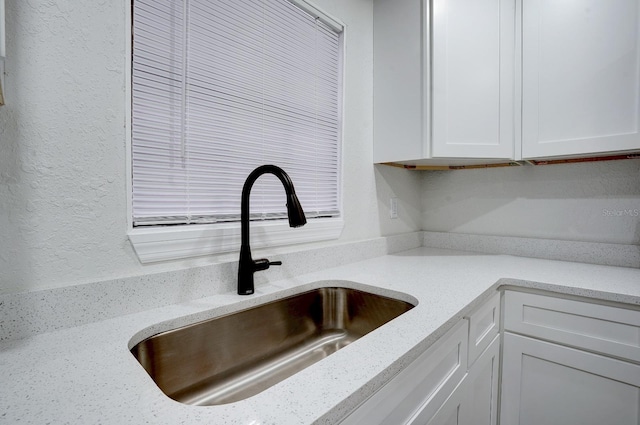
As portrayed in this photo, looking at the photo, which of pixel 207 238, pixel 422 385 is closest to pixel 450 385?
pixel 422 385

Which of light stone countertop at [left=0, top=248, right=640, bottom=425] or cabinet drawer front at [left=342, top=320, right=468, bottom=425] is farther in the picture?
cabinet drawer front at [left=342, top=320, right=468, bottom=425]

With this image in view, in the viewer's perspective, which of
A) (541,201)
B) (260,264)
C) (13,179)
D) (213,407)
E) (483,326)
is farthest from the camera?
(541,201)

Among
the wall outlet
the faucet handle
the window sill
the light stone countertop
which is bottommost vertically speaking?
the light stone countertop

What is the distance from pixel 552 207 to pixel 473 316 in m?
0.96

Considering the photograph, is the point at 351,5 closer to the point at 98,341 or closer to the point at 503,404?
the point at 98,341

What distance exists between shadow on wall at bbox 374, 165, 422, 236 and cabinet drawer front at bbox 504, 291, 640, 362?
649 millimetres

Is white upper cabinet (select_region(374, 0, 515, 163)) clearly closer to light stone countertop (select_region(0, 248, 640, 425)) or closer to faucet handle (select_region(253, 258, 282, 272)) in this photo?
light stone countertop (select_region(0, 248, 640, 425))

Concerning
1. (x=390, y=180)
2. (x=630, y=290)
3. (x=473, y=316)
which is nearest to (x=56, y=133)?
(x=473, y=316)

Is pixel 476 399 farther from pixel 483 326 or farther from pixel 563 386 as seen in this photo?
pixel 563 386

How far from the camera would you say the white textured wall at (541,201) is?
1.35m

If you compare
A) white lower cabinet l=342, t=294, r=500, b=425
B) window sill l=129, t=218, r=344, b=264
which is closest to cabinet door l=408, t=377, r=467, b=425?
white lower cabinet l=342, t=294, r=500, b=425

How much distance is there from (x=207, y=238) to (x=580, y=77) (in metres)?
1.55

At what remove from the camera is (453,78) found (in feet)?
4.29

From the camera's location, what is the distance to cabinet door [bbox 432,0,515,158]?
1.30 metres
